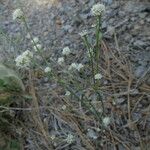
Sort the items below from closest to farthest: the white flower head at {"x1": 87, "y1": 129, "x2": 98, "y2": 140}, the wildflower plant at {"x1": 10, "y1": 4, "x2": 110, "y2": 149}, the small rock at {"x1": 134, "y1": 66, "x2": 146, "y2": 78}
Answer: the wildflower plant at {"x1": 10, "y1": 4, "x2": 110, "y2": 149}, the white flower head at {"x1": 87, "y1": 129, "x2": 98, "y2": 140}, the small rock at {"x1": 134, "y1": 66, "x2": 146, "y2": 78}

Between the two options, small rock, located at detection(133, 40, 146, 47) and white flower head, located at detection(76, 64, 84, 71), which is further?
small rock, located at detection(133, 40, 146, 47)

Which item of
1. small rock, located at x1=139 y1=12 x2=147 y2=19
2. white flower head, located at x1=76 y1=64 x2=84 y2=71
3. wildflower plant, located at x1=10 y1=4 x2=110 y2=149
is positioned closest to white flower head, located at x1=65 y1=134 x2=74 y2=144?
wildflower plant, located at x1=10 y1=4 x2=110 y2=149

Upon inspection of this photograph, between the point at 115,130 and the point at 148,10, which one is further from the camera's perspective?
the point at 148,10

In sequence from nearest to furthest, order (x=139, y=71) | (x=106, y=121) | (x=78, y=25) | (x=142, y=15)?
(x=106, y=121)
(x=139, y=71)
(x=142, y=15)
(x=78, y=25)

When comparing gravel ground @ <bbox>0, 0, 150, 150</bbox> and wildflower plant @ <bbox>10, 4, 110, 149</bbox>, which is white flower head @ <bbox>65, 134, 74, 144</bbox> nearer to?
wildflower plant @ <bbox>10, 4, 110, 149</bbox>

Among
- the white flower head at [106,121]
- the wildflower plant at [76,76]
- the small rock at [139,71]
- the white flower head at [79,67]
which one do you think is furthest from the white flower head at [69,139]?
the small rock at [139,71]

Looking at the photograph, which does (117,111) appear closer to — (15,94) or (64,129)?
(64,129)

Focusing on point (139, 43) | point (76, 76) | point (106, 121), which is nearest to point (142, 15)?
point (139, 43)

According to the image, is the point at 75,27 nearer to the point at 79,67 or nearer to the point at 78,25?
the point at 78,25

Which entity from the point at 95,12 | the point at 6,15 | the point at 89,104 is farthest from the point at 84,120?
the point at 6,15
